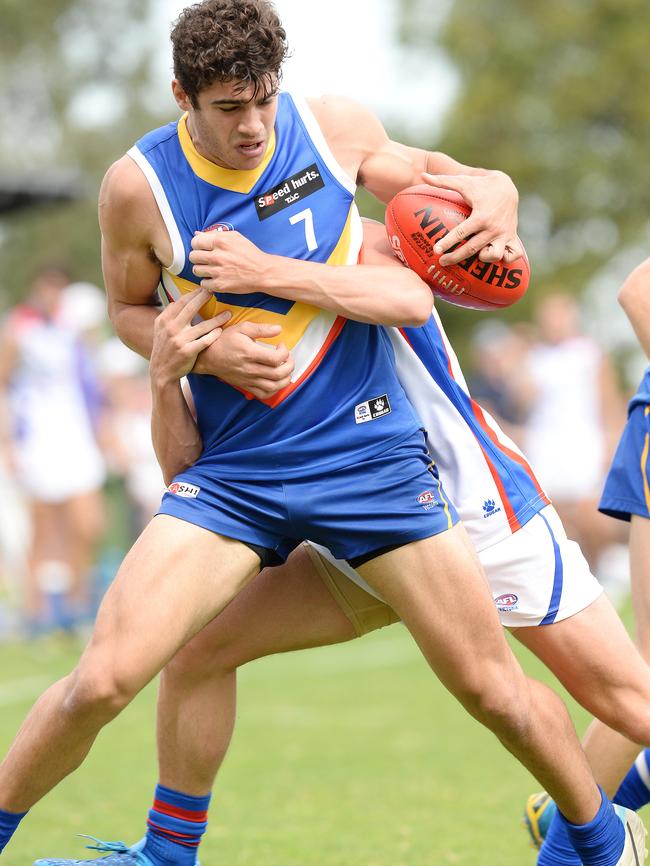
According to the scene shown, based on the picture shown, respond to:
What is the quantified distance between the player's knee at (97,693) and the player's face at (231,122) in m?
1.49

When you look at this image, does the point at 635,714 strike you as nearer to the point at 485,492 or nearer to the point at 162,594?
the point at 485,492

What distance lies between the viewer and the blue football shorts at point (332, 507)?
4066 millimetres

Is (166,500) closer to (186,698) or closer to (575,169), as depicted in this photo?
(186,698)

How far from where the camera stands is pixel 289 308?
4160 millimetres

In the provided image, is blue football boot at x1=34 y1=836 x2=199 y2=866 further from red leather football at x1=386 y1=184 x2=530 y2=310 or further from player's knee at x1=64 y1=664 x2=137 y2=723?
red leather football at x1=386 y1=184 x2=530 y2=310

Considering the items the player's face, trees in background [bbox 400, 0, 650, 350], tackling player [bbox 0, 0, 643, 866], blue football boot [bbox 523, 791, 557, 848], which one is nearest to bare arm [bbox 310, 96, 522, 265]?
tackling player [bbox 0, 0, 643, 866]

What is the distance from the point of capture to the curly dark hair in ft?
12.5

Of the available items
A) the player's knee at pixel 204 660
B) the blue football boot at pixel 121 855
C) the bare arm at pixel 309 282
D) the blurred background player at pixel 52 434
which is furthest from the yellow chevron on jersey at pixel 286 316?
the blurred background player at pixel 52 434

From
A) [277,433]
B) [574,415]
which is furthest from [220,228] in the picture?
[574,415]

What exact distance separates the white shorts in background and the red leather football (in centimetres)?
75

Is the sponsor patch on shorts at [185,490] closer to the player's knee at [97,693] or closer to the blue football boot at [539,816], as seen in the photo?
the player's knee at [97,693]

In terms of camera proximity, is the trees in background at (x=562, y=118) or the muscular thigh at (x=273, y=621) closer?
the muscular thigh at (x=273, y=621)

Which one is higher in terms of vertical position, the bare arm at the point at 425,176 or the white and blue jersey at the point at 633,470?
the bare arm at the point at 425,176

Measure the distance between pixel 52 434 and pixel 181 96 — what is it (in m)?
8.13
